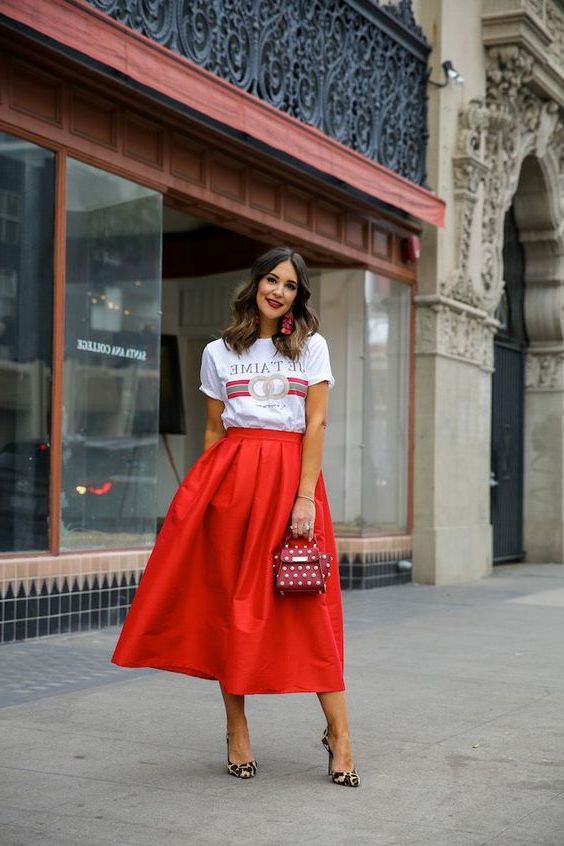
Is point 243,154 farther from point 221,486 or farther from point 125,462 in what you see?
point 221,486

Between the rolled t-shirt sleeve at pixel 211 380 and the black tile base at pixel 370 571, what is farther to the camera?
the black tile base at pixel 370 571

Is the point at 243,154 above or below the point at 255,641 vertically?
above

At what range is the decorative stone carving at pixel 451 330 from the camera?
14.2 m

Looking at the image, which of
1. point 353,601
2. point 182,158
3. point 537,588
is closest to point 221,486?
point 182,158

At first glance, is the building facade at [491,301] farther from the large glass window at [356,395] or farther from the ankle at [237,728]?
the ankle at [237,728]

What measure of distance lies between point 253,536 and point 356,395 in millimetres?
8756

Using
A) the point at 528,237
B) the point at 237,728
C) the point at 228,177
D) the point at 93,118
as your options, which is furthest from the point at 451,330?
the point at 237,728

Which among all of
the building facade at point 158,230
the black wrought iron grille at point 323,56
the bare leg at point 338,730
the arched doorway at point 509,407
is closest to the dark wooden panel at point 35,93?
the building facade at point 158,230

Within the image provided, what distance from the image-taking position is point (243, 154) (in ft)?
36.1

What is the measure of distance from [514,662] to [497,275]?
8366 millimetres

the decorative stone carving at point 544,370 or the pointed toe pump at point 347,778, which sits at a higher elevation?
the decorative stone carving at point 544,370

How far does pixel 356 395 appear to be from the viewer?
13.6 metres

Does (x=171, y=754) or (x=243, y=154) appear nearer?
(x=171, y=754)

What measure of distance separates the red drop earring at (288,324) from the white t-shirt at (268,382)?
7 centimetres
